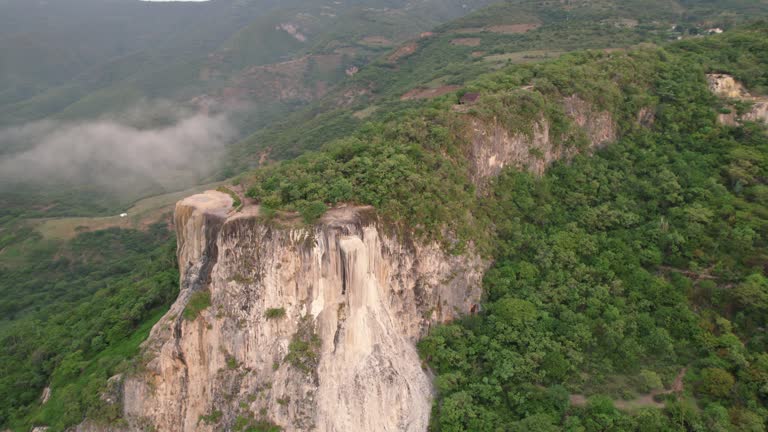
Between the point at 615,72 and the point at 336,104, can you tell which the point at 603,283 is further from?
the point at 336,104

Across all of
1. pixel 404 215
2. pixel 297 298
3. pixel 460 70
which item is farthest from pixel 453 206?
pixel 460 70

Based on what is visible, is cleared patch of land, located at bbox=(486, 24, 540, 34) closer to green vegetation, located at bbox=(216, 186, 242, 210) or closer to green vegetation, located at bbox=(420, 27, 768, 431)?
green vegetation, located at bbox=(420, 27, 768, 431)

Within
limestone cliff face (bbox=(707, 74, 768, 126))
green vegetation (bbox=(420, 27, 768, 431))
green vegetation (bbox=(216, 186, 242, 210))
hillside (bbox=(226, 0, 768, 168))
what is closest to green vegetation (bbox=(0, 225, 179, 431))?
green vegetation (bbox=(216, 186, 242, 210))

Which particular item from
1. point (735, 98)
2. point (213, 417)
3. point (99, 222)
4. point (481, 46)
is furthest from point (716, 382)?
point (99, 222)

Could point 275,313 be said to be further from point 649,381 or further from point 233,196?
point 649,381

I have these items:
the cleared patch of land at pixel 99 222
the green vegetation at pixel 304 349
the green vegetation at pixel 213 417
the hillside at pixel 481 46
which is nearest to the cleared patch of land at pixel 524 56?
the hillside at pixel 481 46

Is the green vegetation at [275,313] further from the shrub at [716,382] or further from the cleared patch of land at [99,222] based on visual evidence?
the cleared patch of land at [99,222]
